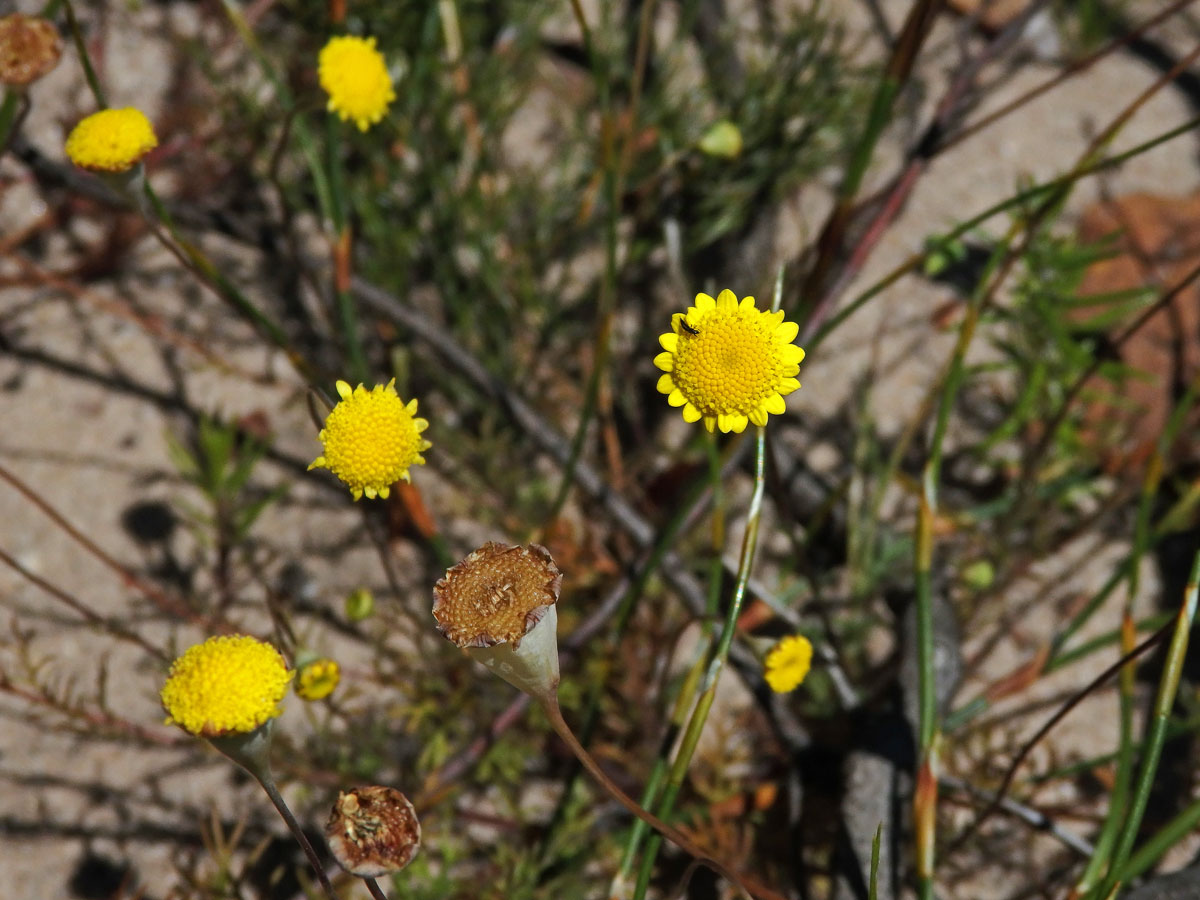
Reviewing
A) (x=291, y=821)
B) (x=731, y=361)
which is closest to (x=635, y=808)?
(x=291, y=821)

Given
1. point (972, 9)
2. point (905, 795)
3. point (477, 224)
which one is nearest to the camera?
point (905, 795)

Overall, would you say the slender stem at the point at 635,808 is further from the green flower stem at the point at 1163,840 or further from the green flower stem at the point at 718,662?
the green flower stem at the point at 1163,840

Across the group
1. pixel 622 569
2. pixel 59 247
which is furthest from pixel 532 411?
pixel 59 247

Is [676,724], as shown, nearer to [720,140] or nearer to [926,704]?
[926,704]

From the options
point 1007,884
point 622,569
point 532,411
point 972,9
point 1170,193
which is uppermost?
point 972,9

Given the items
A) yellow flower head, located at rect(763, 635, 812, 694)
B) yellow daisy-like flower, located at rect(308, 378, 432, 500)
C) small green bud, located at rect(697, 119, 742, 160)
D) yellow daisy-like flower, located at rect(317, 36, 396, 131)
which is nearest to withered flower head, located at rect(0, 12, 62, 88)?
yellow daisy-like flower, located at rect(317, 36, 396, 131)

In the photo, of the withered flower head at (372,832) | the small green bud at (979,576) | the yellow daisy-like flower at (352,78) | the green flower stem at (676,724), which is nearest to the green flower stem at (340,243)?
the yellow daisy-like flower at (352,78)

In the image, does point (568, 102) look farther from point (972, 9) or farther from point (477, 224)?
point (972, 9)
